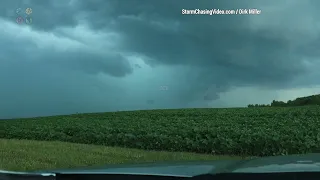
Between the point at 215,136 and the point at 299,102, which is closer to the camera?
the point at 215,136

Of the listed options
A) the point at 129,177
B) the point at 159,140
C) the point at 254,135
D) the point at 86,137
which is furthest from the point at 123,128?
the point at 129,177

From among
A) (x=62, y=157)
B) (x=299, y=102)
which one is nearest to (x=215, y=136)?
(x=62, y=157)

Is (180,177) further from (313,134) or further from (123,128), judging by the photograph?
(123,128)

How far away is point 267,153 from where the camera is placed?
14320 mm

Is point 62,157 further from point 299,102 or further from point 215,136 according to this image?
point 299,102

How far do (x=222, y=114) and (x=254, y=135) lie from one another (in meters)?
9.68

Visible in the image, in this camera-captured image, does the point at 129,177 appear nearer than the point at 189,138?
Yes

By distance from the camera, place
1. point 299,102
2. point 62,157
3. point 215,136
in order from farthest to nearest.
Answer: point 299,102, point 215,136, point 62,157

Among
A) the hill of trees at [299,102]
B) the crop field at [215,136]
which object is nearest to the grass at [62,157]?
the crop field at [215,136]

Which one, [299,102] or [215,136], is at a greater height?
[299,102]

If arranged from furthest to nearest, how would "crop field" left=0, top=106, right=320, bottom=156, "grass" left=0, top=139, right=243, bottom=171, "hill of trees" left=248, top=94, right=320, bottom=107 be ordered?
1. "hill of trees" left=248, top=94, right=320, bottom=107
2. "crop field" left=0, top=106, right=320, bottom=156
3. "grass" left=0, top=139, right=243, bottom=171

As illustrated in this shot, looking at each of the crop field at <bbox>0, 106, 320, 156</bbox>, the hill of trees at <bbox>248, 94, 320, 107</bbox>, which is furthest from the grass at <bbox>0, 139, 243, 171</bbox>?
the hill of trees at <bbox>248, 94, 320, 107</bbox>

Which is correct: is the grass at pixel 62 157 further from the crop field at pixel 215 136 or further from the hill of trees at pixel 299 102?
the hill of trees at pixel 299 102

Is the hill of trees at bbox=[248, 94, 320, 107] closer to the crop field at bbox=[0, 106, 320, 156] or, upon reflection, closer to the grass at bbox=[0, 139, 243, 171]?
the crop field at bbox=[0, 106, 320, 156]
